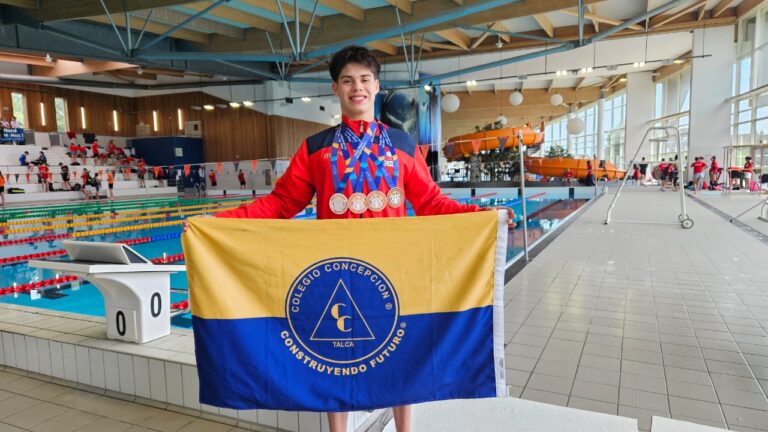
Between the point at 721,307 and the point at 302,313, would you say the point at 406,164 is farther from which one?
the point at 721,307

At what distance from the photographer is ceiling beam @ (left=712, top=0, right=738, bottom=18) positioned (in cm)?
1321

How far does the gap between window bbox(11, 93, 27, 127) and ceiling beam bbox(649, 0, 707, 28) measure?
80.2 feet

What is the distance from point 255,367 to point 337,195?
0.57 m

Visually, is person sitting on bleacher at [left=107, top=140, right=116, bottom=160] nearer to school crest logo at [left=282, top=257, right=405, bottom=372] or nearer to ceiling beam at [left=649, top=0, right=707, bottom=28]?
ceiling beam at [left=649, top=0, right=707, bottom=28]

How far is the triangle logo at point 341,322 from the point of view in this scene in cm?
133

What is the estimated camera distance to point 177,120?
23.7 meters

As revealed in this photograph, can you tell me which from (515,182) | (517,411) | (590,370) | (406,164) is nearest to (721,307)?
(590,370)

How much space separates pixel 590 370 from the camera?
2.33 metres

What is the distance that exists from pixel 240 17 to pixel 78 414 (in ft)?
35.2

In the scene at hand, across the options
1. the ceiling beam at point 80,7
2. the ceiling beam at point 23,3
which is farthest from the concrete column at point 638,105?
the ceiling beam at point 23,3

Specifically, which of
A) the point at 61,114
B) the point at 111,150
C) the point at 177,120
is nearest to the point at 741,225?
the point at 177,120

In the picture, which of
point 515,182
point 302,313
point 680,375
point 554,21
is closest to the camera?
point 302,313

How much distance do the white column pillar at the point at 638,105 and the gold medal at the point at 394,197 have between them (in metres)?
20.9

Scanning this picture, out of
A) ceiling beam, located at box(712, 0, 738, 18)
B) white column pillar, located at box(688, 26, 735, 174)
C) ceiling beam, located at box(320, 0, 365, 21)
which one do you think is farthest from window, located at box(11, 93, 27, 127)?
ceiling beam, located at box(712, 0, 738, 18)
